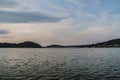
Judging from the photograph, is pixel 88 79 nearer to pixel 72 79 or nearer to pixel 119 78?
pixel 72 79

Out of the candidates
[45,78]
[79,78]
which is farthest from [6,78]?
[79,78]

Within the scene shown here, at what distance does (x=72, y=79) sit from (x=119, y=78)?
11.3 meters

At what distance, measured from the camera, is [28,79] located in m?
43.1

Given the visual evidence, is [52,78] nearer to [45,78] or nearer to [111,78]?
[45,78]

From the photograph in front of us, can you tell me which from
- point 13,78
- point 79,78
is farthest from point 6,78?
point 79,78

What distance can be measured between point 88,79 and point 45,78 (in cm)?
1031

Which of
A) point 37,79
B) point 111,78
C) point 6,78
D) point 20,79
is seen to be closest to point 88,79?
point 111,78

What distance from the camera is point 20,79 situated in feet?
141

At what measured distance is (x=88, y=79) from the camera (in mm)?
42938

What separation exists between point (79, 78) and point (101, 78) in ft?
17.4

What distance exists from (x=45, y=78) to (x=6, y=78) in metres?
9.41

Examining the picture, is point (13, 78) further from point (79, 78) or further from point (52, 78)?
point (79, 78)

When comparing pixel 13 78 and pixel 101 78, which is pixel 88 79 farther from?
pixel 13 78

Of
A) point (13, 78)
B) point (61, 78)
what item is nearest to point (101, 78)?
point (61, 78)
